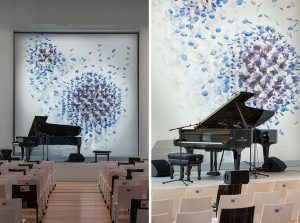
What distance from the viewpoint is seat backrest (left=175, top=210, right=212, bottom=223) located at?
17.8ft

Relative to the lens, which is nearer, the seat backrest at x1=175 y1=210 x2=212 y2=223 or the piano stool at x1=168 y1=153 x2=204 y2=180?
the seat backrest at x1=175 y1=210 x2=212 y2=223

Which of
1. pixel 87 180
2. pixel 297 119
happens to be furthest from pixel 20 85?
pixel 297 119

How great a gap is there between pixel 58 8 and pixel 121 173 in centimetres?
914

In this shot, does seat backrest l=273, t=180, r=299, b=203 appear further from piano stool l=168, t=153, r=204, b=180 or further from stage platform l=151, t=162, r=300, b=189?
piano stool l=168, t=153, r=204, b=180

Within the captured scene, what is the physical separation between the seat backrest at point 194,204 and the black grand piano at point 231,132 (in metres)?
1.96

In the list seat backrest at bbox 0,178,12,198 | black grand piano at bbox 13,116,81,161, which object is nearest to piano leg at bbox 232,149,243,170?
seat backrest at bbox 0,178,12,198

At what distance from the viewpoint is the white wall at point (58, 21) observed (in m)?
18.5

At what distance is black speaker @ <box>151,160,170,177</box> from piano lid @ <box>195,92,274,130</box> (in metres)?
0.88

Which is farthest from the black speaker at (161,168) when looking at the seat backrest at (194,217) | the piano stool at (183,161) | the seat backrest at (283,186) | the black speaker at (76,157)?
the black speaker at (76,157)

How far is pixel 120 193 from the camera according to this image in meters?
8.91

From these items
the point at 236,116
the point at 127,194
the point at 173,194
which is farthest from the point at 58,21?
the point at 173,194

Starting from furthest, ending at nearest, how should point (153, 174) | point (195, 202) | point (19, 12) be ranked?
point (19, 12)
point (153, 174)
point (195, 202)

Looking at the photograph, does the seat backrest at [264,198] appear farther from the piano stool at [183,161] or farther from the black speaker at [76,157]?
the black speaker at [76,157]

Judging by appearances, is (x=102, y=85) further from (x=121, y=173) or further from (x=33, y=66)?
(x=121, y=173)
